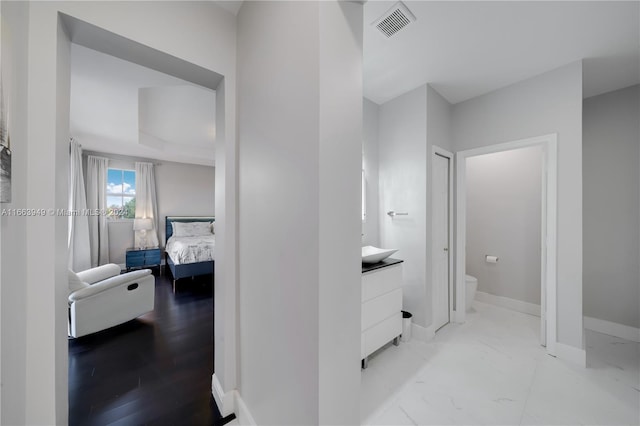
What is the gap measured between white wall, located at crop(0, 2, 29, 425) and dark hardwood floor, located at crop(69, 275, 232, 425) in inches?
28.8

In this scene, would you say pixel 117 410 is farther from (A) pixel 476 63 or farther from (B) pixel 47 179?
(A) pixel 476 63

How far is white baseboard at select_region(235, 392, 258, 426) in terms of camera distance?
1.28 m

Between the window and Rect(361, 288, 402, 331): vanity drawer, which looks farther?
the window

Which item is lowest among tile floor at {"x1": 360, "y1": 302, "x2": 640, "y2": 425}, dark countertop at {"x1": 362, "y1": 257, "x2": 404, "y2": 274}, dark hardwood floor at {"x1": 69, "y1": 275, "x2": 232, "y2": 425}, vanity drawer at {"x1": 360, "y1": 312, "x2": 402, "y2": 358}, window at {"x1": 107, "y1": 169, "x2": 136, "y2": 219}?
tile floor at {"x1": 360, "y1": 302, "x2": 640, "y2": 425}

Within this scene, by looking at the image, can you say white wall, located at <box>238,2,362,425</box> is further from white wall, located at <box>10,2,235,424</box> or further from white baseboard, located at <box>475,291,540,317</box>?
white baseboard, located at <box>475,291,540,317</box>

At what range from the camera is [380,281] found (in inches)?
78.3

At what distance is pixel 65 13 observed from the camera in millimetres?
1011

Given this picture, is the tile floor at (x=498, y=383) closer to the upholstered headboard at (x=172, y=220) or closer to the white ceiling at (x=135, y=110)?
the white ceiling at (x=135, y=110)

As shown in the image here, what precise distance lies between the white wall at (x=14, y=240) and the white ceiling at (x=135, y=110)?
1.52 meters

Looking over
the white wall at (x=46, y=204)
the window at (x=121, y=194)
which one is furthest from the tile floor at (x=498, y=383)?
the window at (x=121, y=194)

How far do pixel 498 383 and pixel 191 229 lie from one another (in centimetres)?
593

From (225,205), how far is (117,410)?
1.52 meters

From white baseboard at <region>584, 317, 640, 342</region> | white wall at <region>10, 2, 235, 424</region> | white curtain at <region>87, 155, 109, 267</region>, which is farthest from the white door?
white curtain at <region>87, 155, 109, 267</region>

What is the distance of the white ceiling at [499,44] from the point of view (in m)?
1.54
